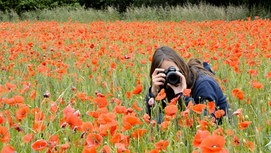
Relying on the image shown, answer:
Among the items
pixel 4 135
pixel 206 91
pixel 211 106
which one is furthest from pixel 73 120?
pixel 206 91

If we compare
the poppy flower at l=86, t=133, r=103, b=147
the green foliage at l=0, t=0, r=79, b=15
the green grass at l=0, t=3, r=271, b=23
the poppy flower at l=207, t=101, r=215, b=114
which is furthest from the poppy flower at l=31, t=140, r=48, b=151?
the green foliage at l=0, t=0, r=79, b=15

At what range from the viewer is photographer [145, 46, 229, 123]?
1.84m

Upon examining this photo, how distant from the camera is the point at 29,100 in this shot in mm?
2176

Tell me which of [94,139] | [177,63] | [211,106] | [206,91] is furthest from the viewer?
[177,63]

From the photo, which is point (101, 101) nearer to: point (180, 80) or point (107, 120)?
point (107, 120)

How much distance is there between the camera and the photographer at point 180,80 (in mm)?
1839

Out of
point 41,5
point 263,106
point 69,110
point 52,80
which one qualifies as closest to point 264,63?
point 263,106

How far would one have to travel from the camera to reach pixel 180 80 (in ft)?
5.98

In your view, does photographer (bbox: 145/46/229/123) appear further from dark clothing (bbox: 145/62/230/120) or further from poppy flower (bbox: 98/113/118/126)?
poppy flower (bbox: 98/113/118/126)

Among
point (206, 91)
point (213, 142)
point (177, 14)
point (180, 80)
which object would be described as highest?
point (213, 142)

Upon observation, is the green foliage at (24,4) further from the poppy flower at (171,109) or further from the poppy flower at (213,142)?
the poppy flower at (213,142)

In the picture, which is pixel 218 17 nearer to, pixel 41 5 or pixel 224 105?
pixel 224 105

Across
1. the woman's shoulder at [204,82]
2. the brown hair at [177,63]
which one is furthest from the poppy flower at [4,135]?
the woman's shoulder at [204,82]

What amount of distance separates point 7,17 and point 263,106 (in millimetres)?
17326
